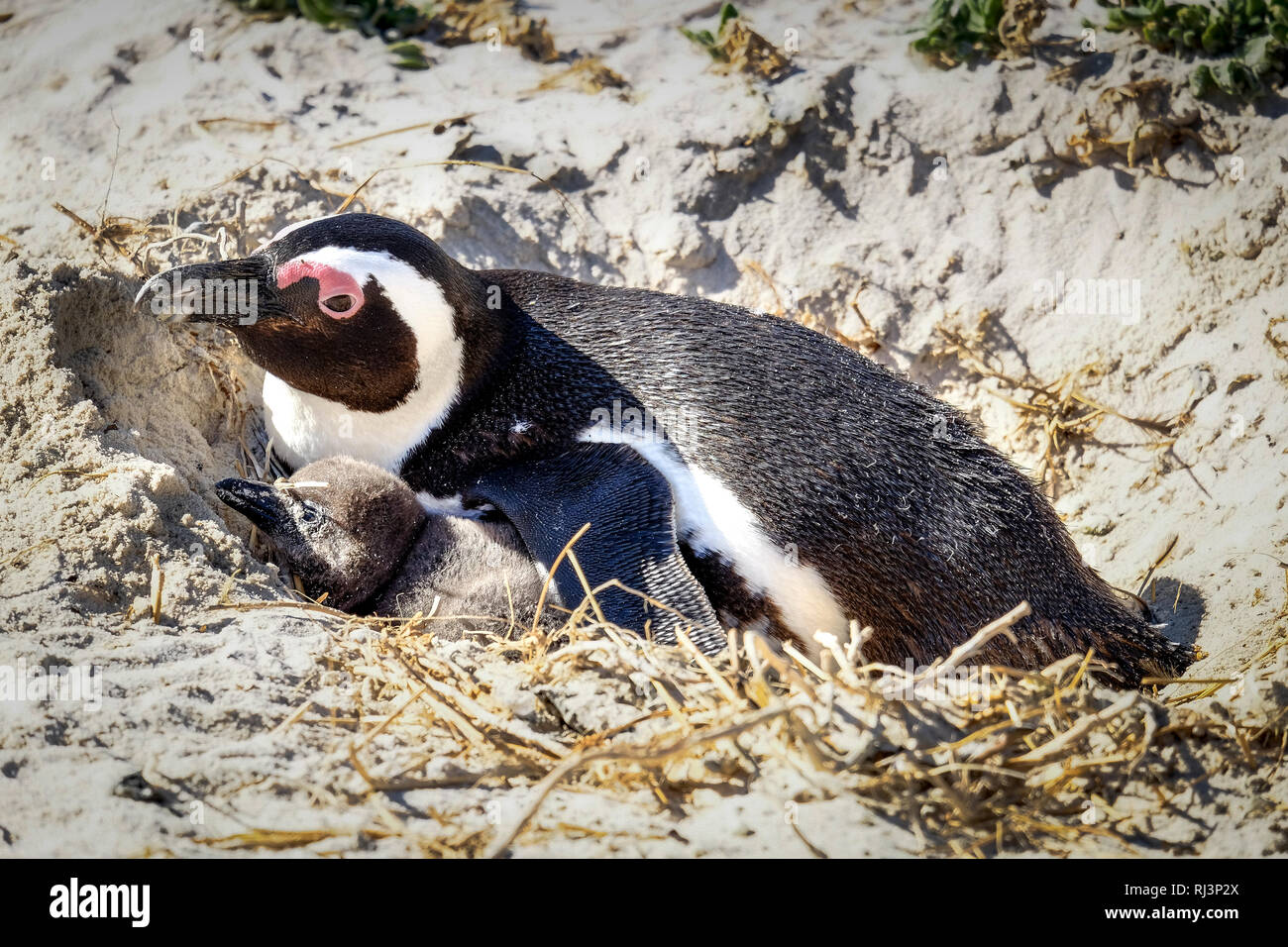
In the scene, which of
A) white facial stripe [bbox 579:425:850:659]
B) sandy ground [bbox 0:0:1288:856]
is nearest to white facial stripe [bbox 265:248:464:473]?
sandy ground [bbox 0:0:1288:856]

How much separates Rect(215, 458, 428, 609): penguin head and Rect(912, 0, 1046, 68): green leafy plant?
8.63 ft

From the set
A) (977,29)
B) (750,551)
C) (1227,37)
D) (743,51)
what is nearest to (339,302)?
(750,551)

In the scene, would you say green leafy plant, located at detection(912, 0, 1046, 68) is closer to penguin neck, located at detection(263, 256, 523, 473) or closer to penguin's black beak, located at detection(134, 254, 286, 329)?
penguin neck, located at detection(263, 256, 523, 473)

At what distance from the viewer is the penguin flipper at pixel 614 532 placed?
238 cm

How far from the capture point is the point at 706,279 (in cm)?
393

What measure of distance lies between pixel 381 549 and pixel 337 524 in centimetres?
12

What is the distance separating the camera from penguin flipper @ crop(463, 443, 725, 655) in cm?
238

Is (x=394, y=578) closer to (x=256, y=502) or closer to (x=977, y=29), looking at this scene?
(x=256, y=502)

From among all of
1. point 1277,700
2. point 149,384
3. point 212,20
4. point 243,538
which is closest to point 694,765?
point 1277,700

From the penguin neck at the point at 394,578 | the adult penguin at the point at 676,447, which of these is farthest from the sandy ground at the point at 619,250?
the adult penguin at the point at 676,447

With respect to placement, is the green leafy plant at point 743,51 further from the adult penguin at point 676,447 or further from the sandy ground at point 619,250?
the adult penguin at point 676,447

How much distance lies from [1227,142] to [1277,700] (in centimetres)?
232

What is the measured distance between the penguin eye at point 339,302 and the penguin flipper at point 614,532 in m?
0.57
